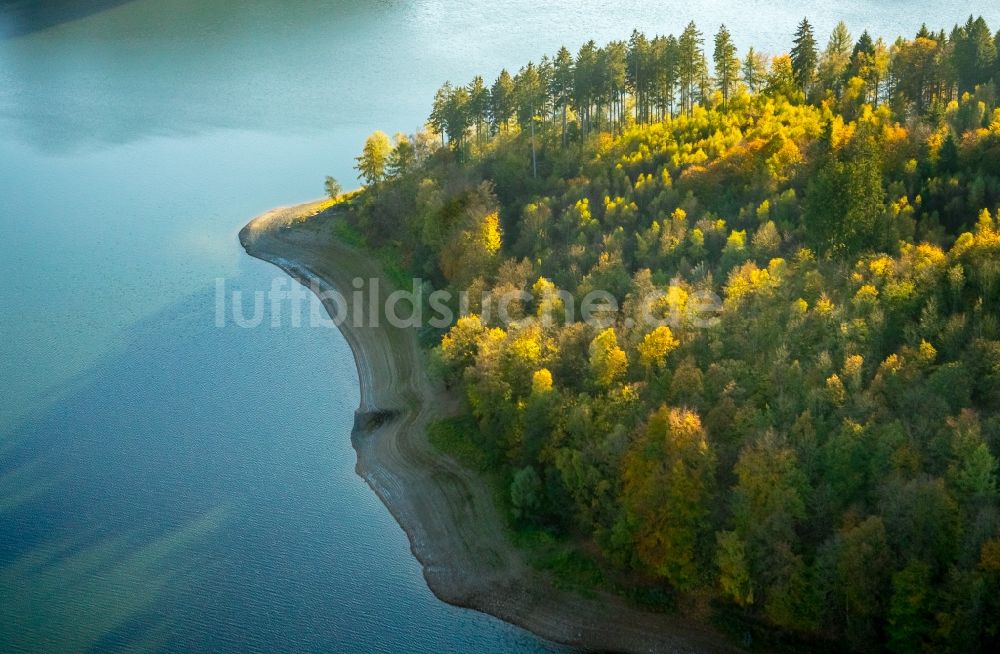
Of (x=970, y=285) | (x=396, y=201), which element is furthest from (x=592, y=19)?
(x=970, y=285)

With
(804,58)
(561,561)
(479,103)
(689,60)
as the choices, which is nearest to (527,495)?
(561,561)

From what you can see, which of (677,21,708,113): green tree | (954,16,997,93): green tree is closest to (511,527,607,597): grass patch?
(677,21,708,113): green tree

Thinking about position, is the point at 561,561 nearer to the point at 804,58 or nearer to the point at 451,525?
the point at 451,525

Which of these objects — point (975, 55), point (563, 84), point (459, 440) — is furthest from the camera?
point (563, 84)

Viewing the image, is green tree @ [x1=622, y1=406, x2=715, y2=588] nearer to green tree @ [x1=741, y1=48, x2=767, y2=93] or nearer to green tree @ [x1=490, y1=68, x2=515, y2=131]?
green tree @ [x1=741, y1=48, x2=767, y2=93]

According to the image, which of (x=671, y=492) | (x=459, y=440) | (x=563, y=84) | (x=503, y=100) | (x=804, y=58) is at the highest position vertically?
(x=563, y=84)

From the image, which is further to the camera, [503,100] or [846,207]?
[503,100]

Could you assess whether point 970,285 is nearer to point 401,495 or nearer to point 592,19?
point 401,495
